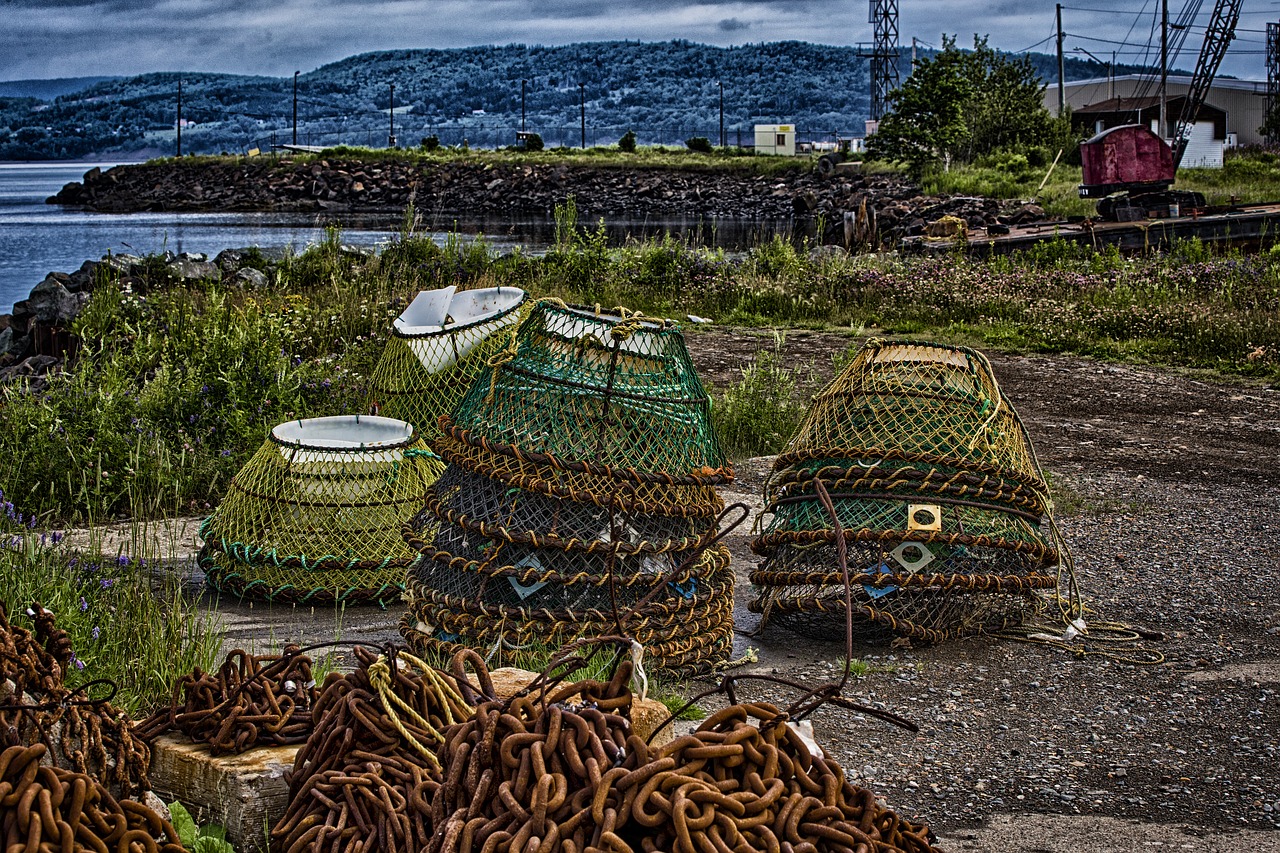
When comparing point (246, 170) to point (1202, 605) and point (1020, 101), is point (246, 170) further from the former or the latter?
point (1202, 605)

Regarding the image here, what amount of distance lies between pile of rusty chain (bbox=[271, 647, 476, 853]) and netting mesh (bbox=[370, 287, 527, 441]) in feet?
13.9

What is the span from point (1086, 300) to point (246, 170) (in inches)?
3105

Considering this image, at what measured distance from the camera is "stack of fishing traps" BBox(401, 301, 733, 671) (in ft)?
15.4

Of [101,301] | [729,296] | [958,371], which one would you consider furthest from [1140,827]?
[729,296]

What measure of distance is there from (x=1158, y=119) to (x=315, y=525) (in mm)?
63454

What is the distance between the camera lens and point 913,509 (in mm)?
5469

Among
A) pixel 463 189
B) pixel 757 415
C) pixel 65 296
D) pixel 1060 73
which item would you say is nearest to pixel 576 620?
pixel 757 415

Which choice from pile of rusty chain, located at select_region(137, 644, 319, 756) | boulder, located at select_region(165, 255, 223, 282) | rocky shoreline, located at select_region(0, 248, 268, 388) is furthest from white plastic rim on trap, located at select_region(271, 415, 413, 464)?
boulder, located at select_region(165, 255, 223, 282)

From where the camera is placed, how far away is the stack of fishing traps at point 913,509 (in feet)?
17.8

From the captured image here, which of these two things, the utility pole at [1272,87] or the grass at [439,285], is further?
the utility pole at [1272,87]

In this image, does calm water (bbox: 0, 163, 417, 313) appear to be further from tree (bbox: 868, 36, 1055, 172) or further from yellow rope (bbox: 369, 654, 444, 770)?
yellow rope (bbox: 369, 654, 444, 770)

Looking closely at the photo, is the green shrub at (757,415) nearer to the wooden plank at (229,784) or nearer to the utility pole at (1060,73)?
the wooden plank at (229,784)

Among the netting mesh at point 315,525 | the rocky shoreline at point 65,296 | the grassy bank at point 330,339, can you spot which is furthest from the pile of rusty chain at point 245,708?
the rocky shoreline at point 65,296

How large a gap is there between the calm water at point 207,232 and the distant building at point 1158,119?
19629mm
